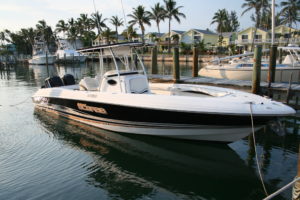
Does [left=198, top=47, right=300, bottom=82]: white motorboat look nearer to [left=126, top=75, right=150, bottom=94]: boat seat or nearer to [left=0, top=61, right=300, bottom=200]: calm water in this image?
[left=0, top=61, right=300, bottom=200]: calm water

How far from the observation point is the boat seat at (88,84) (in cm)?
877

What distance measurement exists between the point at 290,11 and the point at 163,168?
50.6 metres

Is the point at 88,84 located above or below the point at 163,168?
above

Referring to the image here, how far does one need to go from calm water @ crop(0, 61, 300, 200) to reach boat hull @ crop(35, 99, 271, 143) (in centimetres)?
35

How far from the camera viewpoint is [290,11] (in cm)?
4619

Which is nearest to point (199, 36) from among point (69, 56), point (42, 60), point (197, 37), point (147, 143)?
point (197, 37)

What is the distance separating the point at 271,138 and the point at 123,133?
4.43 metres

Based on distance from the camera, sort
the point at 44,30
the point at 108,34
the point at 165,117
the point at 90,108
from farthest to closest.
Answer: the point at 44,30 → the point at 108,34 → the point at 90,108 → the point at 165,117

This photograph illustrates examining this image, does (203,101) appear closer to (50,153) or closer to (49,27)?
(50,153)

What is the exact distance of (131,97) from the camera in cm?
697

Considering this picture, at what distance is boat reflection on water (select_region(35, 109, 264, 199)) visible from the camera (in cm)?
502

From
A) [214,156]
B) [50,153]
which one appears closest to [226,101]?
[214,156]

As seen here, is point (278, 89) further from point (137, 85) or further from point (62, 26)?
point (62, 26)

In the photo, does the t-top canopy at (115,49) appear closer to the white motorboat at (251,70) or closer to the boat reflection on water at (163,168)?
the boat reflection on water at (163,168)
